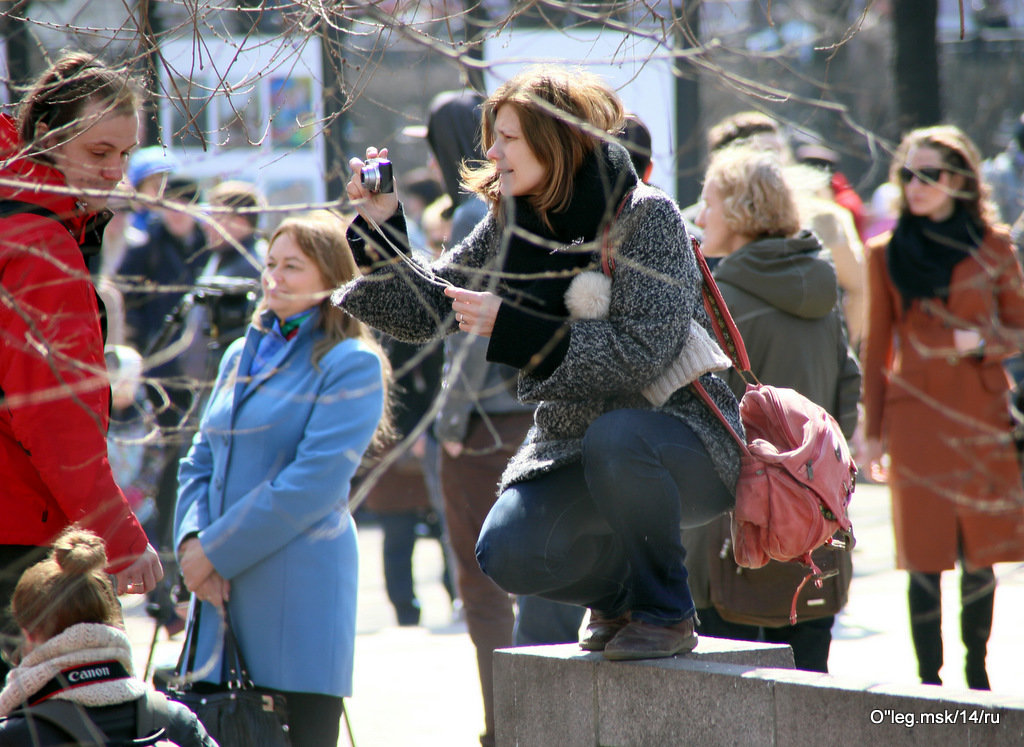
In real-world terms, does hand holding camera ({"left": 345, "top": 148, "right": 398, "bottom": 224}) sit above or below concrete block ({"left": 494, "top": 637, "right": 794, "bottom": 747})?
above

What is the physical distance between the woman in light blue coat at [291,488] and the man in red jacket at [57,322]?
1.89 feet

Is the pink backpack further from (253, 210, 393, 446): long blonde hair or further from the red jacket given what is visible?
the red jacket

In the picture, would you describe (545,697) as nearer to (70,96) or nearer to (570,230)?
(570,230)

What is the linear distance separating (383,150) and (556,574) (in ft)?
3.83

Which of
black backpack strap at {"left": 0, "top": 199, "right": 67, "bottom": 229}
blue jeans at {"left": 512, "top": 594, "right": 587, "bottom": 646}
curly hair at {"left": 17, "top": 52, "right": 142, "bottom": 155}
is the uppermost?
curly hair at {"left": 17, "top": 52, "right": 142, "bottom": 155}

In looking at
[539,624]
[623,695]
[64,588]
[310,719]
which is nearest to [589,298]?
[623,695]

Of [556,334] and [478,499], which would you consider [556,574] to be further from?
[478,499]

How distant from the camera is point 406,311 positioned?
3.23m

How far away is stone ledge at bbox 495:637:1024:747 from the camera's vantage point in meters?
2.74

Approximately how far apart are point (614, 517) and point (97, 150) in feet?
4.99

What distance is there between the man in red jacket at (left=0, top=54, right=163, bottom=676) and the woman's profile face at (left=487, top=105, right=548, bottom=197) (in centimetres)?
90

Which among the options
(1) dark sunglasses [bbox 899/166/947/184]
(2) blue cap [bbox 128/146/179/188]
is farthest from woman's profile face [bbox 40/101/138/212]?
(2) blue cap [bbox 128/146/179/188]

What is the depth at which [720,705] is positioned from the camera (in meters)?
3.05

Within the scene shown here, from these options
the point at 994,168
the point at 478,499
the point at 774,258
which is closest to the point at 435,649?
the point at 478,499
